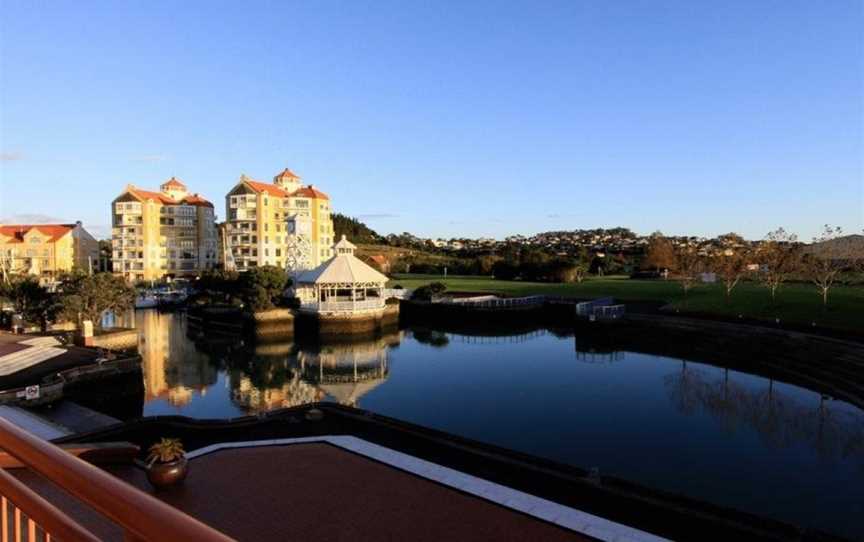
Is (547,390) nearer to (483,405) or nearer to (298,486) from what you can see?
(483,405)

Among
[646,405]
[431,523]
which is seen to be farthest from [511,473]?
[646,405]

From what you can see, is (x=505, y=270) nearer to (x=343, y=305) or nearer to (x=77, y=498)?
(x=343, y=305)

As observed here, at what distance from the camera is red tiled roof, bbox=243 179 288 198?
63500 mm

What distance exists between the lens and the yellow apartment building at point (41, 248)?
66.8m

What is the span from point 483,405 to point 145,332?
27.3 m

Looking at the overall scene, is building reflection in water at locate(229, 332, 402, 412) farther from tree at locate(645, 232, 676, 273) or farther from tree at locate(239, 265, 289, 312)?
tree at locate(645, 232, 676, 273)

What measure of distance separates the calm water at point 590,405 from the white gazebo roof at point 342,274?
21.7 ft

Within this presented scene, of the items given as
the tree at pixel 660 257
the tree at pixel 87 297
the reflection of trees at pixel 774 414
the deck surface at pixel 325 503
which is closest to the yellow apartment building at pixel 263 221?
the tree at pixel 87 297

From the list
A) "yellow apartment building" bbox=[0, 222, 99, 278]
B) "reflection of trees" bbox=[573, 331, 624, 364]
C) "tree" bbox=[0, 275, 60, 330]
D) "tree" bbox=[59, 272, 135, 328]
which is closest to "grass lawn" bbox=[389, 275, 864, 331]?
"reflection of trees" bbox=[573, 331, 624, 364]

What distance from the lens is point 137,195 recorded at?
64688 mm

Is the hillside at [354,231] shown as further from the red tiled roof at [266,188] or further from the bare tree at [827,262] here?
the bare tree at [827,262]

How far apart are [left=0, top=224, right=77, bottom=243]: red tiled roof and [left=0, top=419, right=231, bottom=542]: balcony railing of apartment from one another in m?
81.2

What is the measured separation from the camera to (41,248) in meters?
67.8

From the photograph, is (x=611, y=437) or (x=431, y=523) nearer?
(x=431, y=523)
